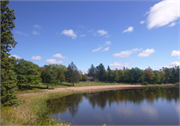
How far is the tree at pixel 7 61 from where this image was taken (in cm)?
1130

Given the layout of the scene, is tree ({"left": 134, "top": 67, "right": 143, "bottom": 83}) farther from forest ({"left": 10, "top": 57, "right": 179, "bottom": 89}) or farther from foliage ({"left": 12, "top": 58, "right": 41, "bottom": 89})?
foliage ({"left": 12, "top": 58, "right": 41, "bottom": 89})

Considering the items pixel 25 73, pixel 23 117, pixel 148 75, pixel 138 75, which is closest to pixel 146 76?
pixel 148 75

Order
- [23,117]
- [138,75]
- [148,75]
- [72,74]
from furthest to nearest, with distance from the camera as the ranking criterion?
[138,75] < [148,75] < [72,74] < [23,117]

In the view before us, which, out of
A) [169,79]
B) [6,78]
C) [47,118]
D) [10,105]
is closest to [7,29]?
[6,78]

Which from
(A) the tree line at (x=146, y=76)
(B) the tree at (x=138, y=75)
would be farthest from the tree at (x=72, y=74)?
(B) the tree at (x=138, y=75)

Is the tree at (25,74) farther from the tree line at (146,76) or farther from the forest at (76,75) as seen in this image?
the tree line at (146,76)

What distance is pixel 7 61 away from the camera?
11734 mm

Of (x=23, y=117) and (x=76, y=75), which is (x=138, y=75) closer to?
(x=76, y=75)

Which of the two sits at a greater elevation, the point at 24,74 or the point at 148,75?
the point at 24,74

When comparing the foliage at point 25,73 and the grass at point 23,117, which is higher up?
the foliage at point 25,73

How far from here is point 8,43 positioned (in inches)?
504

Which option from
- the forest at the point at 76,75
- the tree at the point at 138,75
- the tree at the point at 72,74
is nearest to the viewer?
the forest at the point at 76,75

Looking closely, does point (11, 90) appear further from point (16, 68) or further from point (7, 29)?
point (16, 68)

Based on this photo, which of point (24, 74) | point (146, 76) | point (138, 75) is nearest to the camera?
point (24, 74)
